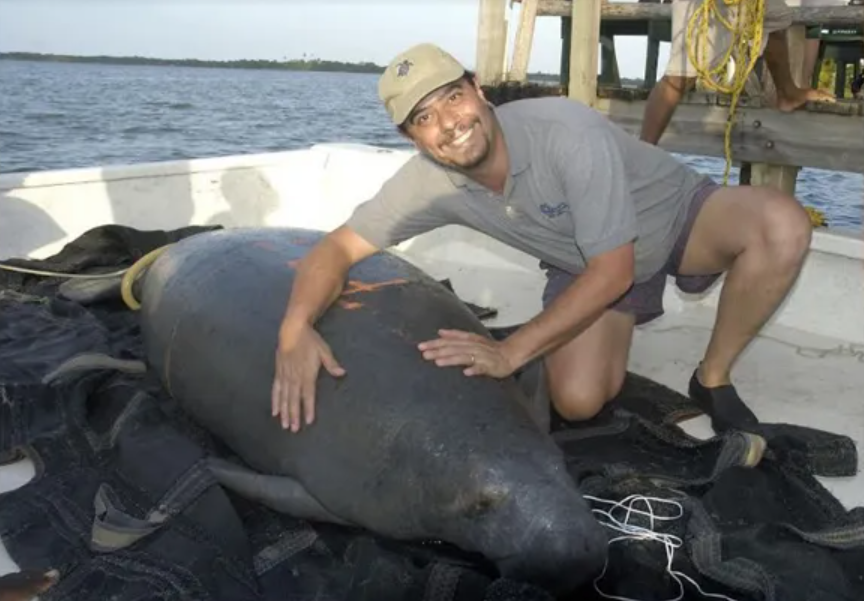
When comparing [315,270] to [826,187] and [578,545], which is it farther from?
[826,187]

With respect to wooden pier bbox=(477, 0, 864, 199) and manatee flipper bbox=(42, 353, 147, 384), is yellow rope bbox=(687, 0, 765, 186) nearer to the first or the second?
wooden pier bbox=(477, 0, 864, 199)

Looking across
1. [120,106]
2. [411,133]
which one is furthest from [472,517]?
[120,106]

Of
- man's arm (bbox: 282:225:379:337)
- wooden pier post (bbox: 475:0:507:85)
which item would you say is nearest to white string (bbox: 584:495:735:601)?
man's arm (bbox: 282:225:379:337)

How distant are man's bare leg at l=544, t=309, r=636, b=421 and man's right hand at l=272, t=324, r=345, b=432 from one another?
48.2 inches

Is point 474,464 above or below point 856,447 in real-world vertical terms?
above

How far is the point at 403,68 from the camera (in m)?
3.29

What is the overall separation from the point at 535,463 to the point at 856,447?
73.1 inches

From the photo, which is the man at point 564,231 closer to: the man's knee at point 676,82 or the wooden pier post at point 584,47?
the man's knee at point 676,82

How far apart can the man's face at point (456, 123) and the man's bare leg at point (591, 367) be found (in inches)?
43.7

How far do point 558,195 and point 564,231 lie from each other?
0.22 m

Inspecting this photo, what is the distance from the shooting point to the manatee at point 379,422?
8.74ft

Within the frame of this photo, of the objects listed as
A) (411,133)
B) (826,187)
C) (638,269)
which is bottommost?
(826,187)

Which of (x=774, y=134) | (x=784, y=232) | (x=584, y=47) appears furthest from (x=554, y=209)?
(x=584, y=47)

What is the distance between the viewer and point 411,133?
343 cm
